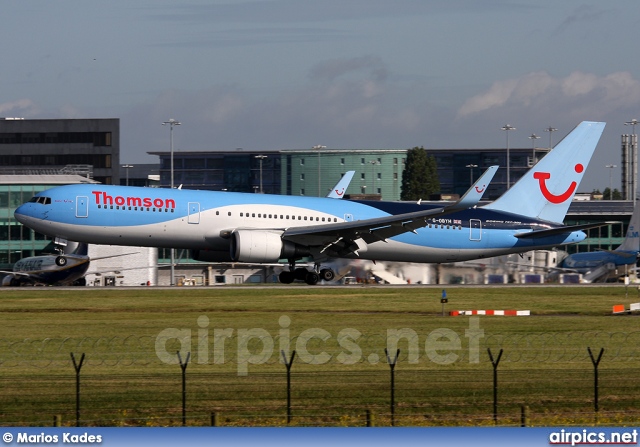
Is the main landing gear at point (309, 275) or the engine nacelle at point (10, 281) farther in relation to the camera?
the engine nacelle at point (10, 281)

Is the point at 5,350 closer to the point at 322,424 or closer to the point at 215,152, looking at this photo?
the point at 322,424

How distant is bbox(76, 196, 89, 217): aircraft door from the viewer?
4909cm

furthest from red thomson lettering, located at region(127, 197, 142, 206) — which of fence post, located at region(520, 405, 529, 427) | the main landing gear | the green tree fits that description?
the green tree

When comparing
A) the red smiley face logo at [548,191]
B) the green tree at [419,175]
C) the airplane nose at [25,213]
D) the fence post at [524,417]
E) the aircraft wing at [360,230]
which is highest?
the green tree at [419,175]

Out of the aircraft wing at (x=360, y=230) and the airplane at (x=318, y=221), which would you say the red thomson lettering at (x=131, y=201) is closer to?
the airplane at (x=318, y=221)

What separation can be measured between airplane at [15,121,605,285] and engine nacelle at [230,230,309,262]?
0.16ft

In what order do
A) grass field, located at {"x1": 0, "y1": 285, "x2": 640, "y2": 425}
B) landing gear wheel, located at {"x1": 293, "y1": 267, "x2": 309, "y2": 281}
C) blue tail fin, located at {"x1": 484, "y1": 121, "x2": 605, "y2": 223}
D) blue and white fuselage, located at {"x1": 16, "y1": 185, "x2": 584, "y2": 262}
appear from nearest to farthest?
1. grass field, located at {"x1": 0, "y1": 285, "x2": 640, "y2": 425}
2. blue and white fuselage, located at {"x1": 16, "y1": 185, "x2": 584, "y2": 262}
3. landing gear wheel, located at {"x1": 293, "y1": 267, "x2": 309, "y2": 281}
4. blue tail fin, located at {"x1": 484, "y1": 121, "x2": 605, "y2": 223}

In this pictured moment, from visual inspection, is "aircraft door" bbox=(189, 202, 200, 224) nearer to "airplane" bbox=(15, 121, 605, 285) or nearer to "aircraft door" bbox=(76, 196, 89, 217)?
"airplane" bbox=(15, 121, 605, 285)

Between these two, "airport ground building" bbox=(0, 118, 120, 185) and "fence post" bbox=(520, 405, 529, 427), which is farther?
"airport ground building" bbox=(0, 118, 120, 185)

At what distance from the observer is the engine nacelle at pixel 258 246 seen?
50000 millimetres

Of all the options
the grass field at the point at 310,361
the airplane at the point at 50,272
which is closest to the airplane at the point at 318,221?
the grass field at the point at 310,361

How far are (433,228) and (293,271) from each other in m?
7.84

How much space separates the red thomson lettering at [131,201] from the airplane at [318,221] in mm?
48

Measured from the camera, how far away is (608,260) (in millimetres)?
73750
